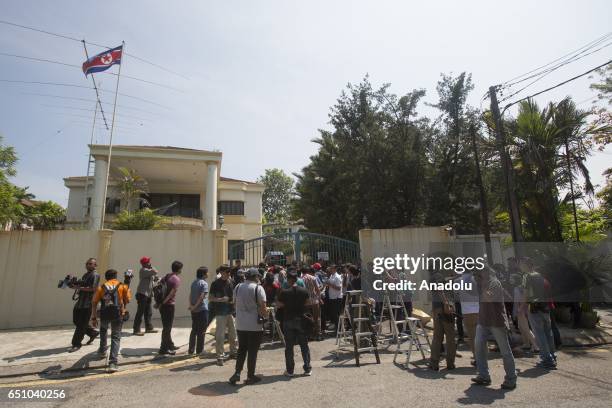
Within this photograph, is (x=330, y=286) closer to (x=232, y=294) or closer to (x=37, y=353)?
(x=232, y=294)

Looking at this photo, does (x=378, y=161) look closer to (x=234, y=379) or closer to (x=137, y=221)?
(x=137, y=221)

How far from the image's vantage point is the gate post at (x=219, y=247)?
37.5ft

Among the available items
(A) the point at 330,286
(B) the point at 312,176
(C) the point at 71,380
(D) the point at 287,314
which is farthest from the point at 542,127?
(B) the point at 312,176

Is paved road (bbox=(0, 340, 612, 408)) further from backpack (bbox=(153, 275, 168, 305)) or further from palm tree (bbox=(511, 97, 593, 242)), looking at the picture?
palm tree (bbox=(511, 97, 593, 242))

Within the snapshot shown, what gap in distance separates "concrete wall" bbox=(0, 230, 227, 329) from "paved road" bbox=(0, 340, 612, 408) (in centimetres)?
500

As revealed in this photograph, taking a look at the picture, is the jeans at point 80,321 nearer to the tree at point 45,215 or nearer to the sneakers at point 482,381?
the sneakers at point 482,381

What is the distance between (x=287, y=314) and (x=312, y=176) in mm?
19300

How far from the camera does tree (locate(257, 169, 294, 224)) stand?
47.4 metres

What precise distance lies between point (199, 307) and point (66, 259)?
6.18m

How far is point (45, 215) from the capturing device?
898 inches

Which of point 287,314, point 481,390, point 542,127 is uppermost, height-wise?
point 542,127

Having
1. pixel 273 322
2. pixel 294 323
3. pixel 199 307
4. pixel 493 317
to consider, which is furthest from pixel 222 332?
pixel 493 317

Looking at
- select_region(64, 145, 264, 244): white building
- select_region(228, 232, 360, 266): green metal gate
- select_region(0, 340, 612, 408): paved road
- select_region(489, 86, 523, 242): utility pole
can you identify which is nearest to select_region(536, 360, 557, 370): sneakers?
select_region(0, 340, 612, 408): paved road

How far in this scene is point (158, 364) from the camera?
6.58 meters
